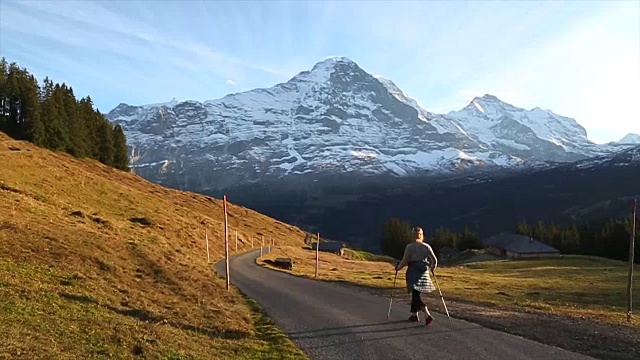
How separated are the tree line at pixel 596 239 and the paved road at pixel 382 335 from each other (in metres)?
99.4

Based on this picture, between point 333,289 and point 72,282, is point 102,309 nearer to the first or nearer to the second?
point 72,282

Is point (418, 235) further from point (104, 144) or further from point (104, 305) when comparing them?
point (104, 144)

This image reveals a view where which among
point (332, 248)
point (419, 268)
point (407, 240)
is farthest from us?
point (407, 240)

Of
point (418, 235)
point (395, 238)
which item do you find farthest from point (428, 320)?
point (395, 238)

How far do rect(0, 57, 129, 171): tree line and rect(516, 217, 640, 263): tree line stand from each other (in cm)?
11357

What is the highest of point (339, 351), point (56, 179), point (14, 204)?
point (56, 179)

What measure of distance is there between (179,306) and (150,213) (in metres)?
44.5

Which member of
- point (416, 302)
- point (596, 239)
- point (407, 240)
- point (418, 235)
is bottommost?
point (416, 302)

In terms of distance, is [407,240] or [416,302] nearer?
[416,302]

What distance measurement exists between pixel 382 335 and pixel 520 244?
123199 millimetres

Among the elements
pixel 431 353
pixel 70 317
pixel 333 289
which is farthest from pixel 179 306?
pixel 333 289

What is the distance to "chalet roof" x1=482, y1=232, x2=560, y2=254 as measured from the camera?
122312 mm

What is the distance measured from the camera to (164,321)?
47.6 ft

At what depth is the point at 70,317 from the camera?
12.7m
